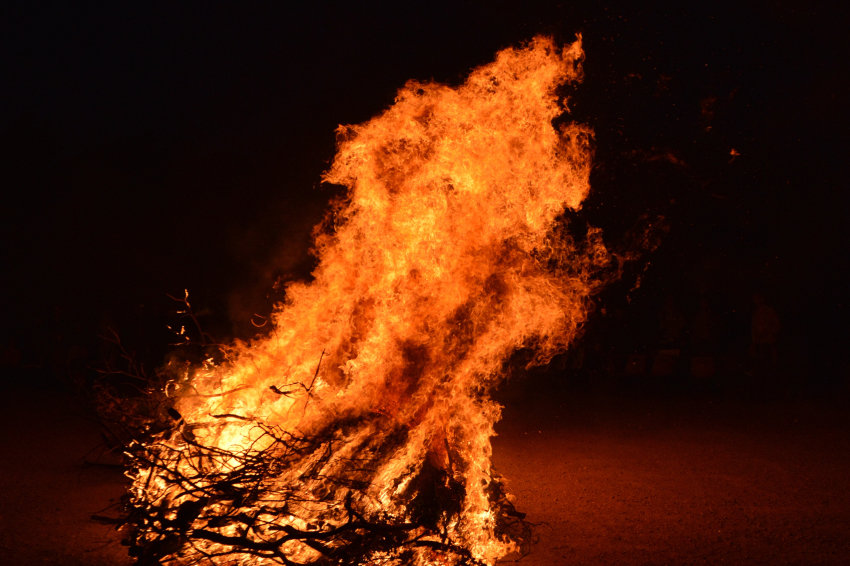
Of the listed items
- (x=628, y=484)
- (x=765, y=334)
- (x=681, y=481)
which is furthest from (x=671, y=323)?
(x=628, y=484)

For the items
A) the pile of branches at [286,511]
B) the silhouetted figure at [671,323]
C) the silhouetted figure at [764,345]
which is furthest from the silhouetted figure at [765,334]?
the pile of branches at [286,511]

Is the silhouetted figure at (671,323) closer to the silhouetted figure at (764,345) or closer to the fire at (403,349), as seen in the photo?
the silhouetted figure at (764,345)

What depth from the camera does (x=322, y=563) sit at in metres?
4.10

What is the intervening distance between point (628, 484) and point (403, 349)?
113 inches

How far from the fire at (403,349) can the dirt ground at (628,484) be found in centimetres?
81

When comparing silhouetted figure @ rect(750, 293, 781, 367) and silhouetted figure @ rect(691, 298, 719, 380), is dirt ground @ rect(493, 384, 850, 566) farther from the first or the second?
silhouetted figure @ rect(691, 298, 719, 380)

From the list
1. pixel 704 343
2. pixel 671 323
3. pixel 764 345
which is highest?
pixel 671 323

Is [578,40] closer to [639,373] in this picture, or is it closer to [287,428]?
[287,428]

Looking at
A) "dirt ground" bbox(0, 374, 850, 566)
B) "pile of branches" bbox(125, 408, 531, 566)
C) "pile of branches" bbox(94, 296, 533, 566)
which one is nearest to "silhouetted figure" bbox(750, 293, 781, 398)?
"dirt ground" bbox(0, 374, 850, 566)

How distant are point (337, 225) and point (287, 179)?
12319mm

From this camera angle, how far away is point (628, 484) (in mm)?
6348

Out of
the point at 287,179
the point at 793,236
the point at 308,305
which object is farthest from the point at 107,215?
the point at 793,236

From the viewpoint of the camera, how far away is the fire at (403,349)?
14.2 feet

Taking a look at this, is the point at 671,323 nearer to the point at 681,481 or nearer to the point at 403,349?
the point at 681,481
